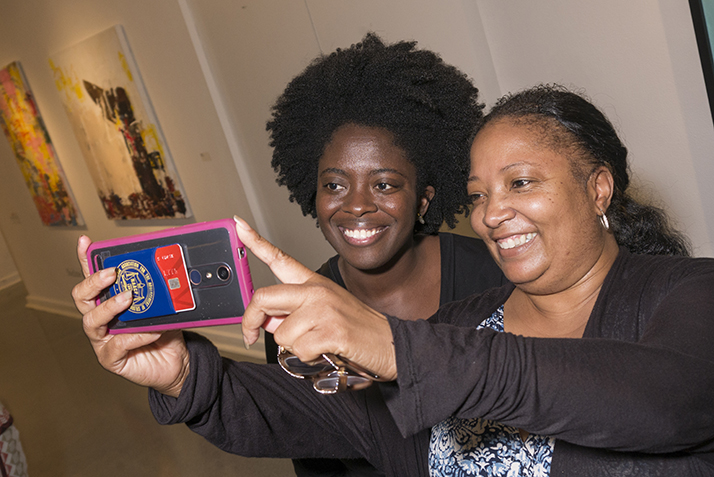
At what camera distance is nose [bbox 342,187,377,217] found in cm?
178

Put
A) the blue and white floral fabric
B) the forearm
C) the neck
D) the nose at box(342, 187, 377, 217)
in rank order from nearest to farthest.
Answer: the forearm
the blue and white floral fabric
the nose at box(342, 187, 377, 217)
the neck

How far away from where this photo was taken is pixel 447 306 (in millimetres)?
1556

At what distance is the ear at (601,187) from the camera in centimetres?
127

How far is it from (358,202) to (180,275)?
2.65ft

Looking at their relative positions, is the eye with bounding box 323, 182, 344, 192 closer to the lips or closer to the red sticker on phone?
the lips

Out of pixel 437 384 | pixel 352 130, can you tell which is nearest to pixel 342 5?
pixel 352 130

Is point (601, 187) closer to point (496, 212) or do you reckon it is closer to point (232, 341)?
point (496, 212)

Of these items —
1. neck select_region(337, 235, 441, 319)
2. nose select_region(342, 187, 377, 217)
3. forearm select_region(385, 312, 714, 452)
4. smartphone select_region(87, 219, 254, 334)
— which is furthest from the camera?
neck select_region(337, 235, 441, 319)

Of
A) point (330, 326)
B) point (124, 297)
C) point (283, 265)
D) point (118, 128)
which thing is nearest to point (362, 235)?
point (124, 297)

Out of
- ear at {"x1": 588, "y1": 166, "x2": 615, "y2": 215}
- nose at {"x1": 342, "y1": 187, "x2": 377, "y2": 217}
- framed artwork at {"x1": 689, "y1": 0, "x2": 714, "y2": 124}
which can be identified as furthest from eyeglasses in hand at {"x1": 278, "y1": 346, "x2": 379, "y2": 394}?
framed artwork at {"x1": 689, "y1": 0, "x2": 714, "y2": 124}

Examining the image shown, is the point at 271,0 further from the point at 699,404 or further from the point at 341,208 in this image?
the point at 699,404

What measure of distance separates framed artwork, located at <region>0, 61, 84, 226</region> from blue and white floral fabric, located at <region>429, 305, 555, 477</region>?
5.83 meters

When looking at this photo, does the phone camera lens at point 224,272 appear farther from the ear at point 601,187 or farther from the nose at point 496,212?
A: the ear at point 601,187

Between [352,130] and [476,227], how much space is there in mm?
705
